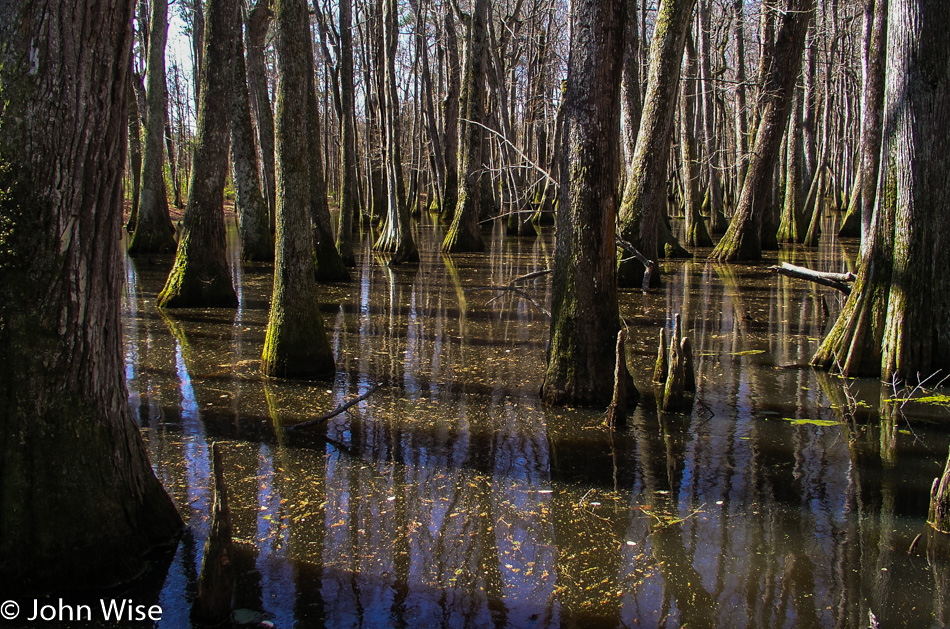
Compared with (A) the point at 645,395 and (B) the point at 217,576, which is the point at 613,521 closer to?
(B) the point at 217,576

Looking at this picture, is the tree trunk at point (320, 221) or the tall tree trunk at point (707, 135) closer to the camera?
the tree trunk at point (320, 221)

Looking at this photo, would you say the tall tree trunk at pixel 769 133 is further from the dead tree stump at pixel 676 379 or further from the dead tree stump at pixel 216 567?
the dead tree stump at pixel 216 567

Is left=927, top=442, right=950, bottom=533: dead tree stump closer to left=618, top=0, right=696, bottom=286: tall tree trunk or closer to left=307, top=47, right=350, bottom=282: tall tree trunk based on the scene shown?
left=618, top=0, right=696, bottom=286: tall tree trunk

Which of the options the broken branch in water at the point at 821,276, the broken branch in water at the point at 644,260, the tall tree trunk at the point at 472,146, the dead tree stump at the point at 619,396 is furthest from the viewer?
the tall tree trunk at the point at 472,146

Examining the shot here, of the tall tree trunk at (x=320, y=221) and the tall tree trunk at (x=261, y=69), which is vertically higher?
the tall tree trunk at (x=261, y=69)

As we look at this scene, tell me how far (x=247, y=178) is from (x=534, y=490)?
1175 cm

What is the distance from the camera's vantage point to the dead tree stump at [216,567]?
3238 millimetres

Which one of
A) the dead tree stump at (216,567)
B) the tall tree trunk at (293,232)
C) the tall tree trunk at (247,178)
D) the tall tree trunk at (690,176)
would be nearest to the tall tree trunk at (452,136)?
the tall tree trunk at (690,176)

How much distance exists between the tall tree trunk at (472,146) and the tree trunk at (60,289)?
14.4 meters

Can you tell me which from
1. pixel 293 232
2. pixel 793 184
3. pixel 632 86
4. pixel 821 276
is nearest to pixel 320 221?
pixel 293 232

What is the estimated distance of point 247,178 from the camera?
14797 millimetres

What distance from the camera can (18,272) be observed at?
329 cm

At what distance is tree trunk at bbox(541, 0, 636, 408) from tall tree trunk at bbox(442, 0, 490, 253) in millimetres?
11635

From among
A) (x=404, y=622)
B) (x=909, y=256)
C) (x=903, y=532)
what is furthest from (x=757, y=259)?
(x=404, y=622)
